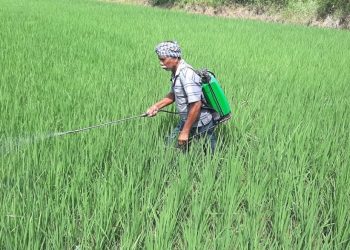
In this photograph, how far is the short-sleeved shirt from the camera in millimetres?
2336

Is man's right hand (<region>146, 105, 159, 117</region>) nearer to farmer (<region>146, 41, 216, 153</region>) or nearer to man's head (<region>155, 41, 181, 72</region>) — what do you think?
farmer (<region>146, 41, 216, 153</region>)

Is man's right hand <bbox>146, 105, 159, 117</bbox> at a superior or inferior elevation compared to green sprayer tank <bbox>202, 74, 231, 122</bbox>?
inferior

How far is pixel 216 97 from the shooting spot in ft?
7.86

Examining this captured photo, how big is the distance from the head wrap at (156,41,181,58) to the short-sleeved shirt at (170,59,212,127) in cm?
9

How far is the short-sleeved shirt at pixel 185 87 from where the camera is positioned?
234cm

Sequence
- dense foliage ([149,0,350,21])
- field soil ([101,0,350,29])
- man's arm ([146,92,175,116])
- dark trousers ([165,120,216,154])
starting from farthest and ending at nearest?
field soil ([101,0,350,29]) → dense foliage ([149,0,350,21]) → dark trousers ([165,120,216,154]) → man's arm ([146,92,175,116])

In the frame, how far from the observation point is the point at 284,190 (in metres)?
1.80

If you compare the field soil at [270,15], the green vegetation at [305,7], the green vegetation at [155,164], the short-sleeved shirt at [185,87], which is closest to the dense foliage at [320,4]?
the green vegetation at [305,7]

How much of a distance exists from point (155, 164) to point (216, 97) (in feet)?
2.18

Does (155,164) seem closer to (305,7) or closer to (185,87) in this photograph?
(185,87)

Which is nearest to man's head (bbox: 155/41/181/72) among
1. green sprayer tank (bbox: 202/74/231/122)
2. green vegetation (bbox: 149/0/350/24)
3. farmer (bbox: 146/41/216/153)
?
→ farmer (bbox: 146/41/216/153)

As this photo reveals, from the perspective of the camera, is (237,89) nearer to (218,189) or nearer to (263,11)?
(218,189)

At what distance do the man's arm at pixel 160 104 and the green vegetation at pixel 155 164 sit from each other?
12 cm

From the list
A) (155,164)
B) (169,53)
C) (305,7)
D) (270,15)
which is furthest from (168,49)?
(270,15)
